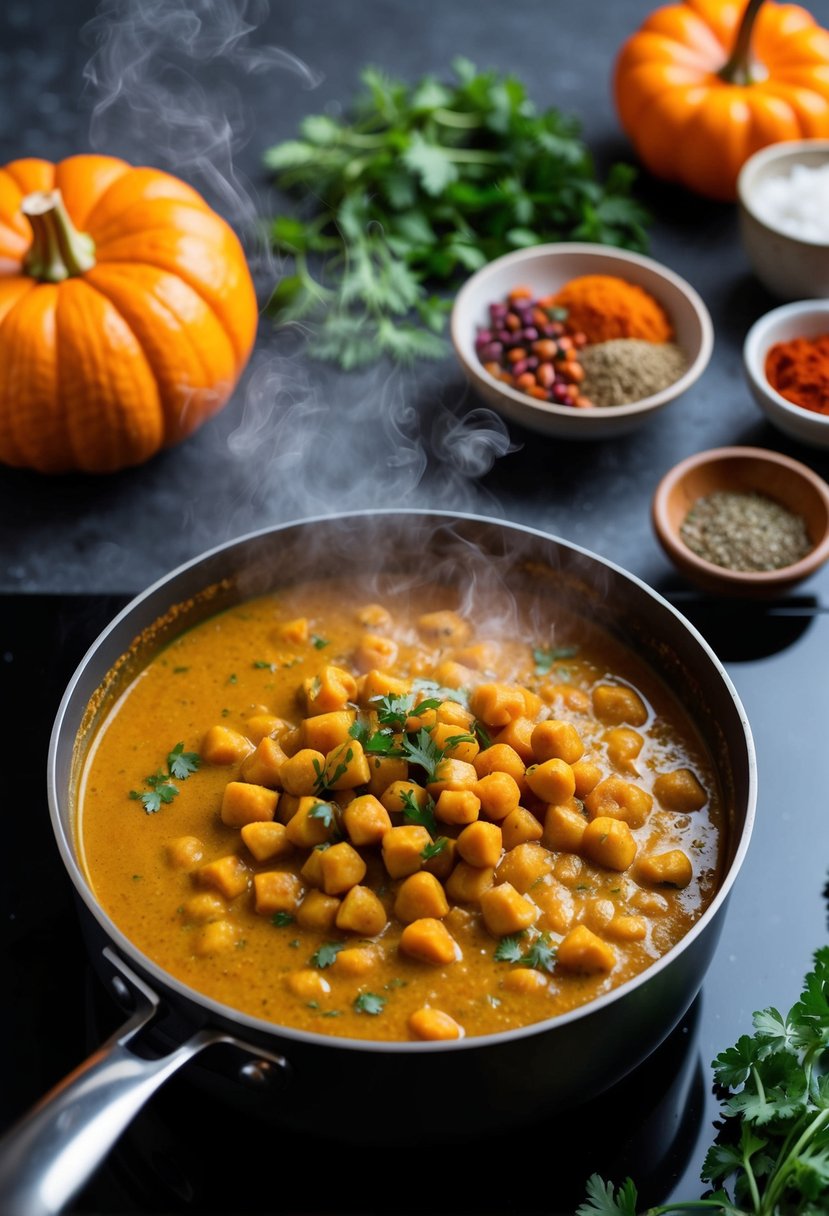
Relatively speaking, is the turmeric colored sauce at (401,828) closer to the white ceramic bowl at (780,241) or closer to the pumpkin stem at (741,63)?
the white ceramic bowl at (780,241)

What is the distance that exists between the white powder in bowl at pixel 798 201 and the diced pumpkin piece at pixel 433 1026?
244cm

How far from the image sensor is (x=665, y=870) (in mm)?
2059

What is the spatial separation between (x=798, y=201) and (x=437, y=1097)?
2767 millimetres

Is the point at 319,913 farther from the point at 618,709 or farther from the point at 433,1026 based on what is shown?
the point at 618,709

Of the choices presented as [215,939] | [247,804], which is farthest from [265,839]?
[215,939]

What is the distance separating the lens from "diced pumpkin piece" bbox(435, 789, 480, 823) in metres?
2.00

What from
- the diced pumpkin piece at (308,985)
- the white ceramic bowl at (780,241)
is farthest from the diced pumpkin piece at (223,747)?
the white ceramic bowl at (780,241)

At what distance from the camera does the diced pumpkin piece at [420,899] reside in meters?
1.94

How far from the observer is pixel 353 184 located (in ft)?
12.1

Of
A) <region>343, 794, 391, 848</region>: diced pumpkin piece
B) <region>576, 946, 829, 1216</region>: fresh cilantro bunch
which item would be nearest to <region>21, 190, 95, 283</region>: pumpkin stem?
<region>343, 794, 391, 848</region>: diced pumpkin piece

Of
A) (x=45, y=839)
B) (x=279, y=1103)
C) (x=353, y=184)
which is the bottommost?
(x=45, y=839)

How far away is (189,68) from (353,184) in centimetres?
82

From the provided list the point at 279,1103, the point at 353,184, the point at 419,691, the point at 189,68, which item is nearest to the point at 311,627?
the point at 419,691

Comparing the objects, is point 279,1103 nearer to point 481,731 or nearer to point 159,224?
point 481,731
